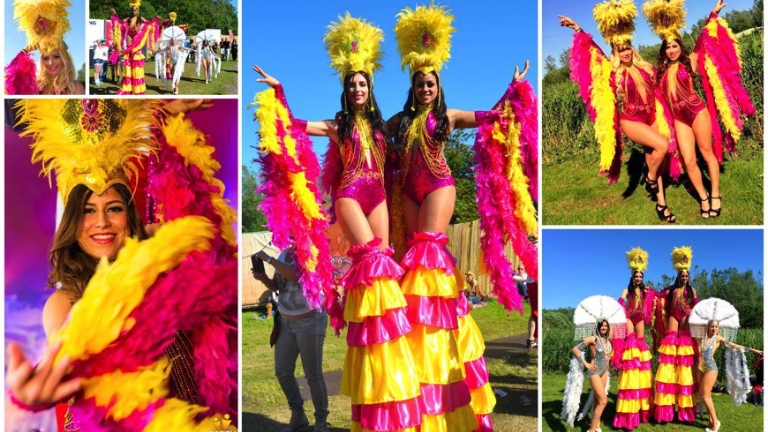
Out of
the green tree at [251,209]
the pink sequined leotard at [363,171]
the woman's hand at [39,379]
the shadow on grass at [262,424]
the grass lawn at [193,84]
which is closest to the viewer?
the pink sequined leotard at [363,171]

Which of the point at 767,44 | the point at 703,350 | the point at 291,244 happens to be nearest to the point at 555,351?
the point at 703,350

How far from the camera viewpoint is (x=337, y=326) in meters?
4.21

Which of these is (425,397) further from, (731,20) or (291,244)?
(731,20)

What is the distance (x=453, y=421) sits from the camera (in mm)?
3910

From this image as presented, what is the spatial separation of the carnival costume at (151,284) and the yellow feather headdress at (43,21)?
1.40ft

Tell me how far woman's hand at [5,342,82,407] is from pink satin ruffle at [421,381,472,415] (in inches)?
83.1

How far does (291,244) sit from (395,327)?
0.77m

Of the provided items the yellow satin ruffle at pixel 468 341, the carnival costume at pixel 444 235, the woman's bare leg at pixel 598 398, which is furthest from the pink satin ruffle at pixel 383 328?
the woman's bare leg at pixel 598 398

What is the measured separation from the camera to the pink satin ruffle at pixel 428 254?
3875mm

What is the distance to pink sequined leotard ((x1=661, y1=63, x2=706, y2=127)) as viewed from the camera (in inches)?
176

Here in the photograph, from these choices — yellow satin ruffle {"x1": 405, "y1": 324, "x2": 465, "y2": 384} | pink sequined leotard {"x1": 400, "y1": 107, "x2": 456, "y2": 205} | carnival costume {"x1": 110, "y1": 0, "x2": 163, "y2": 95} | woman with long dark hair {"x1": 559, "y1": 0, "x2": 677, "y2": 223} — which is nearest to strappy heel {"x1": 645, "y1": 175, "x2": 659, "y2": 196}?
woman with long dark hair {"x1": 559, "y1": 0, "x2": 677, "y2": 223}

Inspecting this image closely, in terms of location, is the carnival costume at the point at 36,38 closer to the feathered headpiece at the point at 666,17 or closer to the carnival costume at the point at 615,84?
the carnival costume at the point at 615,84

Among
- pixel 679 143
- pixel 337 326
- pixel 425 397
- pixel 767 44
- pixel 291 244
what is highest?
pixel 767 44

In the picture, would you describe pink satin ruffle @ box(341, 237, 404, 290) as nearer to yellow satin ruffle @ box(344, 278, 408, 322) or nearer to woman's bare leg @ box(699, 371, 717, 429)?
yellow satin ruffle @ box(344, 278, 408, 322)
